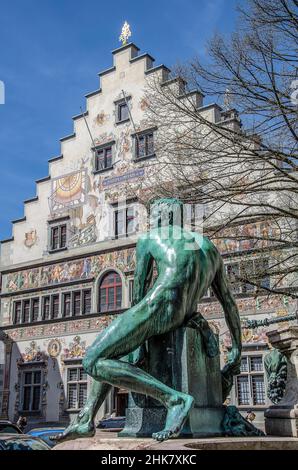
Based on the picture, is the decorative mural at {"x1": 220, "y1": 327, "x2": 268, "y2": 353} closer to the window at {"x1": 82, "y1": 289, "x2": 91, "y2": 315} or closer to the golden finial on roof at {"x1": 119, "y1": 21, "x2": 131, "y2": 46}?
the window at {"x1": 82, "y1": 289, "x2": 91, "y2": 315}

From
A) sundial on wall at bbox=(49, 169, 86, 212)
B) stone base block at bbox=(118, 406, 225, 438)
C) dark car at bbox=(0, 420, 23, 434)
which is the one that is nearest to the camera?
stone base block at bbox=(118, 406, 225, 438)

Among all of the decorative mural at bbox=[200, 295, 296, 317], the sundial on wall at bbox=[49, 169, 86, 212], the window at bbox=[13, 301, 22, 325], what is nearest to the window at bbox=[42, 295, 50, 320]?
the window at bbox=[13, 301, 22, 325]

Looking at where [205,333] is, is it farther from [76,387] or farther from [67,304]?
[67,304]

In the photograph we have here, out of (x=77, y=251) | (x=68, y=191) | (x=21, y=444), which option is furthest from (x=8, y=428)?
(x=68, y=191)

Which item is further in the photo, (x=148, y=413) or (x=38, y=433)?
(x=38, y=433)

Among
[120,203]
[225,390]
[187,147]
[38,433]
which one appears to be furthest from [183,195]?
[120,203]

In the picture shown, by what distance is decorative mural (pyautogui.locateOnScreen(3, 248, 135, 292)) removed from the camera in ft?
69.3

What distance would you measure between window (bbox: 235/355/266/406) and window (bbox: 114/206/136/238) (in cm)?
676

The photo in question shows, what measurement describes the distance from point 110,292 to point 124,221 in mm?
2850

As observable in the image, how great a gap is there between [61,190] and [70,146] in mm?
2144

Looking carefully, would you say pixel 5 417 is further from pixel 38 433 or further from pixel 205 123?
pixel 205 123

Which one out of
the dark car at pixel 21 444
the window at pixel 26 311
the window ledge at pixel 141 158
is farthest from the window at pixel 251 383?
the dark car at pixel 21 444

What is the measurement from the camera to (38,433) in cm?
917

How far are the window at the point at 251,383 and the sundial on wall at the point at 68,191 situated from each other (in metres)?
9.95
